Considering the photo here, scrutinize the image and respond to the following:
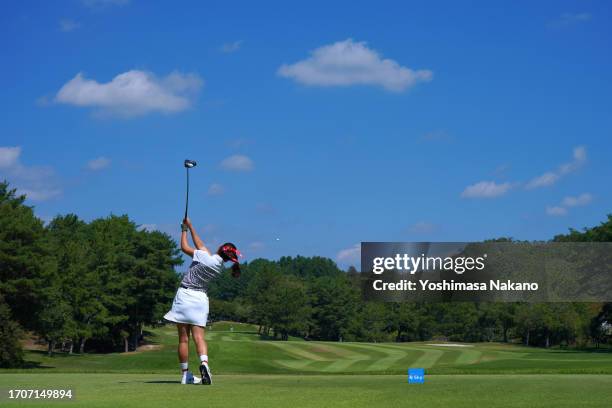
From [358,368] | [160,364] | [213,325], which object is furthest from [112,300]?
[213,325]

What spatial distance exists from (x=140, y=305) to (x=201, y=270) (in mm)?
85449

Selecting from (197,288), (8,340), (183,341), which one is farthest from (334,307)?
(197,288)

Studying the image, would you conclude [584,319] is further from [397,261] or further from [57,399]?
[57,399]

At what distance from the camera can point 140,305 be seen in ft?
315

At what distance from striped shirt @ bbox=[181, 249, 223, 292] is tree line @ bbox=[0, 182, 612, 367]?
133 feet

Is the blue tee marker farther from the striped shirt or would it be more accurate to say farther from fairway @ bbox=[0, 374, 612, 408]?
the striped shirt

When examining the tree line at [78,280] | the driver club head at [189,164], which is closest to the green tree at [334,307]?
the tree line at [78,280]

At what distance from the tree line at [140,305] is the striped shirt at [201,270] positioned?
133 feet

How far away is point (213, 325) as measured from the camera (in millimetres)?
177750

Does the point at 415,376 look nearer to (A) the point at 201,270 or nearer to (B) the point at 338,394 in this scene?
(B) the point at 338,394

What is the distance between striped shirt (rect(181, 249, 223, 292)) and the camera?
43.1ft

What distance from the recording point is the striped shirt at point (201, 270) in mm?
13133

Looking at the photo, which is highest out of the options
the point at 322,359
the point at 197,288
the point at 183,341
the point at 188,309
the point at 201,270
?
the point at 201,270

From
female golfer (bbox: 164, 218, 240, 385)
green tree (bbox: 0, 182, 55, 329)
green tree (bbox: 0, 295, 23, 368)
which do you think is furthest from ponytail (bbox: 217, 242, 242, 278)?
green tree (bbox: 0, 182, 55, 329)
